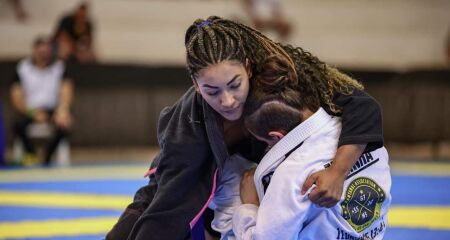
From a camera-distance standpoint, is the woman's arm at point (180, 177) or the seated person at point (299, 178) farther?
the woman's arm at point (180, 177)

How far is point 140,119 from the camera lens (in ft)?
32.1

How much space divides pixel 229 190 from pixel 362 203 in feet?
1.81

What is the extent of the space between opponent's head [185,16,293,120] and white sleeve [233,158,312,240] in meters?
0.29

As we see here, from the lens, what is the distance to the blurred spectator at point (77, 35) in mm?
10469

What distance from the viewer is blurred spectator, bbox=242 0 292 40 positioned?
12.2 m

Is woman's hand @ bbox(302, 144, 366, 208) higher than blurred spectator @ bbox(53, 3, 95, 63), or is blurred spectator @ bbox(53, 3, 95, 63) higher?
blurred spectator @ bbox(53, 3, 95, 63)

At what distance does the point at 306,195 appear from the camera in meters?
2.29

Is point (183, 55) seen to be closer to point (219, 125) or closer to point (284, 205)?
point (219, 125)

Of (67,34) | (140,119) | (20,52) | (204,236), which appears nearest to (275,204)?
(204,236)

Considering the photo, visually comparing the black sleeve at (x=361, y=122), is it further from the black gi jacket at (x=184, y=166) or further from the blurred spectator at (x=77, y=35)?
the blurred spectator at (x=77, y=35)

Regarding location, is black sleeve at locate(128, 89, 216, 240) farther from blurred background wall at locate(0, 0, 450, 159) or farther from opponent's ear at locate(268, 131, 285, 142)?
blurred background wall at locate(0, 0, 450, 159)

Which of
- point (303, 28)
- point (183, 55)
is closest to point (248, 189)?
point (183, 55)

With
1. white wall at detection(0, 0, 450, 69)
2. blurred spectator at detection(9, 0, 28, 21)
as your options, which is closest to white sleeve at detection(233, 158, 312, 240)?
white wall at detection(0, 0, 450, 69)

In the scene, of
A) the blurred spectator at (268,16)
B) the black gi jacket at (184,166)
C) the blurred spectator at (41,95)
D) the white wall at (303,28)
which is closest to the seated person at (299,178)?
the black gi jacket at (184,166)
